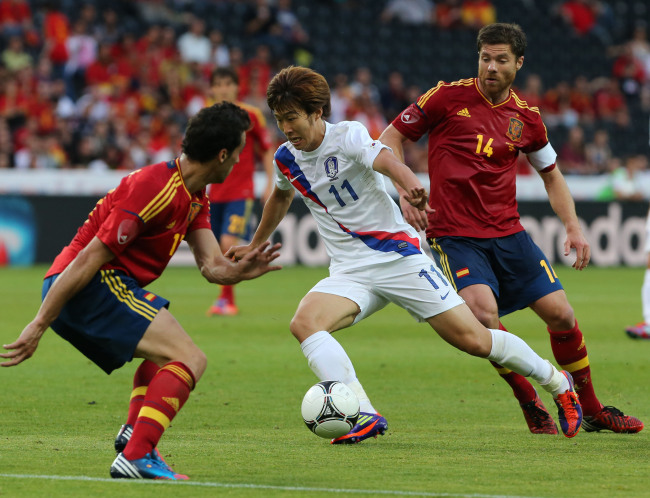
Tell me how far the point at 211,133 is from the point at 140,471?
151 centimetres

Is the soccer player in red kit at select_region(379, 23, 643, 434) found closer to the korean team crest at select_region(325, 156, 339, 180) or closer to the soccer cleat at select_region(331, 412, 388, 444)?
the korean team crest at select_region(325, 156, 339, 180)

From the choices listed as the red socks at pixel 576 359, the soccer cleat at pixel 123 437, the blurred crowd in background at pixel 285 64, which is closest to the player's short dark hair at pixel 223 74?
the red socks at pixel 576 359

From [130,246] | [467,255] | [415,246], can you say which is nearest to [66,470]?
[130,246]

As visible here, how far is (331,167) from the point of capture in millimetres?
6062

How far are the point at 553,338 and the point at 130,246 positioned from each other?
8.73 ft

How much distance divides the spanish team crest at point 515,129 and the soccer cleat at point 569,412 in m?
1.50

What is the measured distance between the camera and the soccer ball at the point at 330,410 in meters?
5.69

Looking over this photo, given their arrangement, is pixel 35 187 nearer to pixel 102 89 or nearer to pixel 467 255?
pixel 102 89

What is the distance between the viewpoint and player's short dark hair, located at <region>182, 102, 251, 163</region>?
513cm

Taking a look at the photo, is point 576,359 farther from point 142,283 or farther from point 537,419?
point 142,283

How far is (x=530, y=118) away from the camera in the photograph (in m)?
6.82

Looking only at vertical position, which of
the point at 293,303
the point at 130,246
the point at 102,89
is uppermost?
the point at 130,246

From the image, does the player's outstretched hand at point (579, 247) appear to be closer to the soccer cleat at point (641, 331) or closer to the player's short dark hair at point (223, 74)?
the soccer cleat at point (641, 331)

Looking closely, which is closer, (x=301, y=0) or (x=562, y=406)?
(x=562, y=406)
